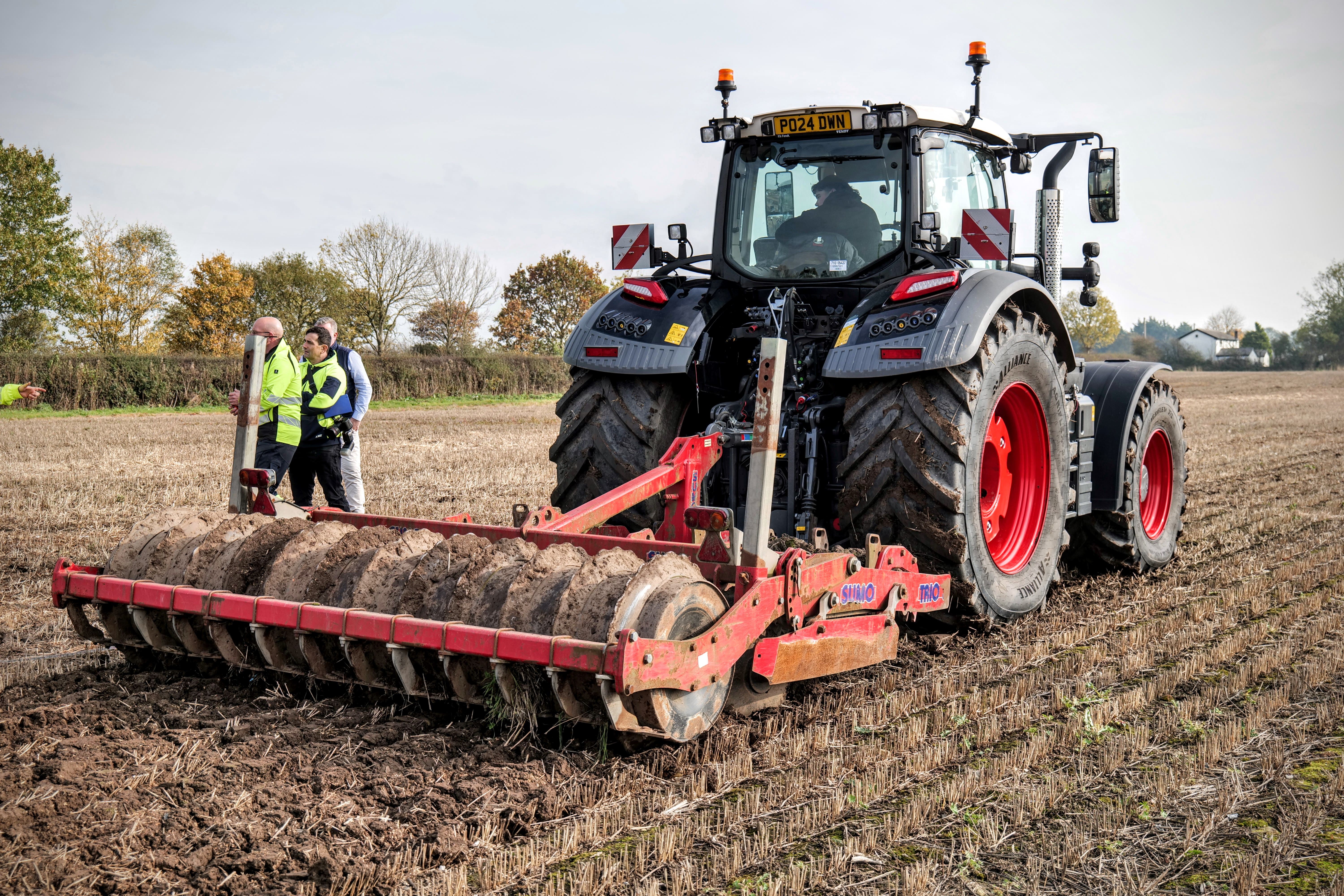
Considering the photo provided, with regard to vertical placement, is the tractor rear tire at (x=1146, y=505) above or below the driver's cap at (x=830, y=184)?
below

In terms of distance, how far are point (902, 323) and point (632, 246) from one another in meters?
1.87

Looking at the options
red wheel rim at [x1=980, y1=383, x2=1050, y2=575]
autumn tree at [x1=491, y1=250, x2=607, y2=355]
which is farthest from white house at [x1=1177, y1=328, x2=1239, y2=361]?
red wheel rim at [x1=980, y1=383, x2=1050, y2=575]

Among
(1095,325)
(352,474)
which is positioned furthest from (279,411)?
(1095,325)

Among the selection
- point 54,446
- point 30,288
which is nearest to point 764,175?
point 54,446

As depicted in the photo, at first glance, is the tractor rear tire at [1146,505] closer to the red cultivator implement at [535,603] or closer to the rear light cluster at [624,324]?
the red cultivator implement at [535,603]

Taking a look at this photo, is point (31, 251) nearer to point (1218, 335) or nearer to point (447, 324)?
point (447, 324)

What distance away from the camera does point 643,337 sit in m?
5.25

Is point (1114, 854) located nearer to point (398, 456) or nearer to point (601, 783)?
point (601, 783)

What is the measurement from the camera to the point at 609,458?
5.25 meters

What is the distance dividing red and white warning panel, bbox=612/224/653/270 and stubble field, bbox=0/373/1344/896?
258cm

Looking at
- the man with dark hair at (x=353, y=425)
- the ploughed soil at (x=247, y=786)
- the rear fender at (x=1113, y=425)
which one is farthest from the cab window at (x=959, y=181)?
the man with dark hair at (x=353, y=425)

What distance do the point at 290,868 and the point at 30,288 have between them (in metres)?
38.6

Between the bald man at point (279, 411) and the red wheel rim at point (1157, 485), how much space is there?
5.53 meters

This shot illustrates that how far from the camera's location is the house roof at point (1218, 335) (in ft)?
329
